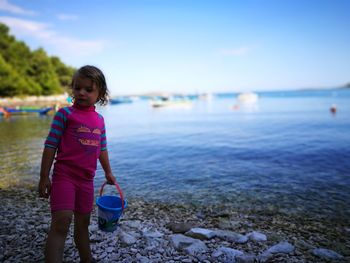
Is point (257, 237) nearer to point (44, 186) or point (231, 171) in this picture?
point (44, 186)

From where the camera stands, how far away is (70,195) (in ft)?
10.2

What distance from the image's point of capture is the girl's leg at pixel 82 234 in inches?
135

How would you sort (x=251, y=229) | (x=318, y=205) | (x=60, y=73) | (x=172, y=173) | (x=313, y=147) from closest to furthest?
(x=251, y=229) → (x=318, y=205) → (x=172, y=173) → (x=313, y=147) → (x=60, y=73)

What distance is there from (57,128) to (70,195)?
0.81m

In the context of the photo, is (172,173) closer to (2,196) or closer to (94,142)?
(2,196)

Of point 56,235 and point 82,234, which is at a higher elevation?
point 56,235

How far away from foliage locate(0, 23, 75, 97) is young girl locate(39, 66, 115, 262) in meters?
80.8

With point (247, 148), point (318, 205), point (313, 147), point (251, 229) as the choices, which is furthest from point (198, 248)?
point (313, 147)

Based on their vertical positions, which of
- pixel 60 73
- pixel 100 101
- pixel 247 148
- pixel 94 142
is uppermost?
pixel 60 73

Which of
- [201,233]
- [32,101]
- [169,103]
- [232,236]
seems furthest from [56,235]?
[32,101]

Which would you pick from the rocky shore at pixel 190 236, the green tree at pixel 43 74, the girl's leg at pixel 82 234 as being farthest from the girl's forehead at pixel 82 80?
the green tree at pixel 43 74

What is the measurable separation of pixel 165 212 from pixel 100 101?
13.0ft

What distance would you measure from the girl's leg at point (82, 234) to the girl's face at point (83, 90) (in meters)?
1.44

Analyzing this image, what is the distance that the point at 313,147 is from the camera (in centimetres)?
1662
